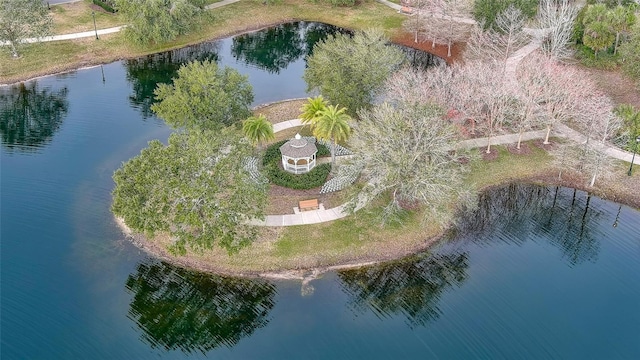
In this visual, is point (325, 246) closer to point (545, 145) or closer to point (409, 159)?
point (409, 159)

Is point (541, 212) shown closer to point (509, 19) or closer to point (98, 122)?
point (509, 19)

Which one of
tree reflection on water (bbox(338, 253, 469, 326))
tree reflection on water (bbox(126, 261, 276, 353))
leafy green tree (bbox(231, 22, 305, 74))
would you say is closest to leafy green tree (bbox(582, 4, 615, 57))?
leafy green tree (bbox(231, 22, 305, 74))

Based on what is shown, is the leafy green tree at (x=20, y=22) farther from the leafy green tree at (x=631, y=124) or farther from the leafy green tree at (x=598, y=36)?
the leafy green tree at (x=631, y=124)

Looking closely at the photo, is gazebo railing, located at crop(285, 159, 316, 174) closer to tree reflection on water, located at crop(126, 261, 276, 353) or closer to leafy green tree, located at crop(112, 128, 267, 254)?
leafy green tree, located at crop(112, 128, 267, 254)

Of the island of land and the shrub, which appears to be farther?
the shrub

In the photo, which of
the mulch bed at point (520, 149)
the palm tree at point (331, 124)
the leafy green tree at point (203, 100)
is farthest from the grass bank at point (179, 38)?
the palm tree at point (331, 124)

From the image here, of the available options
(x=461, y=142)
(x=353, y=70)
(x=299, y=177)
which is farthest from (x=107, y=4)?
(x=461, y=142)
